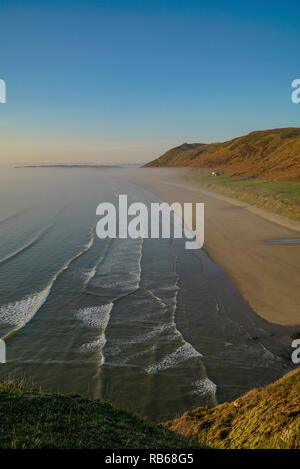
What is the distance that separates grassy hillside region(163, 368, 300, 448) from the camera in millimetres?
6348

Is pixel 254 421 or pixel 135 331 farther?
pixel 135 331

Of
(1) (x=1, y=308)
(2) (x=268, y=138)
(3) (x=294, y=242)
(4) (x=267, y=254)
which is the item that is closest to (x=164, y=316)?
(1) (x=1, y=308)

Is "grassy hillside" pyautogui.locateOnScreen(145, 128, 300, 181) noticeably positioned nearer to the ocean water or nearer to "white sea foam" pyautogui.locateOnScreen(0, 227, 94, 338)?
the ocean water

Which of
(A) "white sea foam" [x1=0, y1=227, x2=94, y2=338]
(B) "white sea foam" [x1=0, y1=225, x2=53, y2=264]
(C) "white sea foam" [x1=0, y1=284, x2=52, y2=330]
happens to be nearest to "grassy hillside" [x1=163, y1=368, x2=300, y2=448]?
(A) "white sea foam" [x1=0, y1=227, x2=94, y2=338]

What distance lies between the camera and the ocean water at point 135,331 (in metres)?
10.9

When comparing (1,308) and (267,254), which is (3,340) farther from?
(267,254)

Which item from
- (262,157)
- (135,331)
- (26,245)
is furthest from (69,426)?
(262,157)

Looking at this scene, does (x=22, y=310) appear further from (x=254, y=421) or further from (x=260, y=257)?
(x=260, y=257)

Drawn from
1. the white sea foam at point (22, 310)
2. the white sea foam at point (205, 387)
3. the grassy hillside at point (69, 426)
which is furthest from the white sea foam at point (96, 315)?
the grassy hillside at point (69, 426)

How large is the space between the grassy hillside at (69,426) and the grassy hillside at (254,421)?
1.11 metres

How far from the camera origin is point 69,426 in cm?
621

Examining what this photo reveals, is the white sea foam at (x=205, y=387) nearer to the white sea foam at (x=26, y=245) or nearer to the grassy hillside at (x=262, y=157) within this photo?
the white sea foam at (x=26, y=245)

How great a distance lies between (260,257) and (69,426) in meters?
20.8

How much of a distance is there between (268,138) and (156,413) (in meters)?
169
